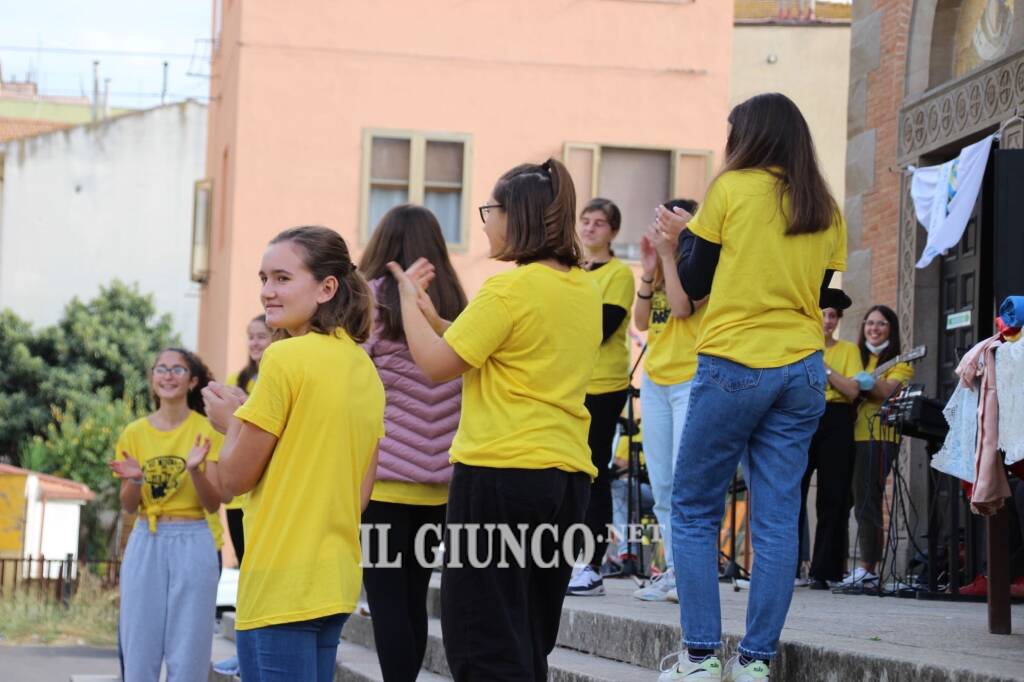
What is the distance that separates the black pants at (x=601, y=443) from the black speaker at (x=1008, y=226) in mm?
1943

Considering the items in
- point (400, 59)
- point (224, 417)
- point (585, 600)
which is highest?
point (400, 59)

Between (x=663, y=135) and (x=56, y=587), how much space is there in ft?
36.3

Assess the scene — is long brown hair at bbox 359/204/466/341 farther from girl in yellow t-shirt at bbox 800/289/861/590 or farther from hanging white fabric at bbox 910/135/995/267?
hanging white fabric at bbox 910/135/995/267

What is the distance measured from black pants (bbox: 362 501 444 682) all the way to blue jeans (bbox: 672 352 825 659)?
1052mm

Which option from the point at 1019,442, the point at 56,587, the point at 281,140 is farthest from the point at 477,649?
the point at 281,140

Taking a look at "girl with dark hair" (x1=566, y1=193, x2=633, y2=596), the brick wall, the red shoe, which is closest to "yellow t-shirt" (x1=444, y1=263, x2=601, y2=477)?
"girl with dark hair" (x1=566, y1=193, x2=633, y2=596)

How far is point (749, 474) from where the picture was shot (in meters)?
5.30

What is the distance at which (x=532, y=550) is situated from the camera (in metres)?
4.57

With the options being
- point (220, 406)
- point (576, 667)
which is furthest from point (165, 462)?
point (220, 406)

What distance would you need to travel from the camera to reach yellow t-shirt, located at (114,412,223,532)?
25.0 feet

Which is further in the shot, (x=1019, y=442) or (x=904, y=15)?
(x=904, y=15)

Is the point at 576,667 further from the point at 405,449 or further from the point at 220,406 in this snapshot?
the point at 220,406

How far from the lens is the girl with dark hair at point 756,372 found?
5.13 m

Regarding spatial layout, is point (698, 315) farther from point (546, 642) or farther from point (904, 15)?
point (904, 15)
